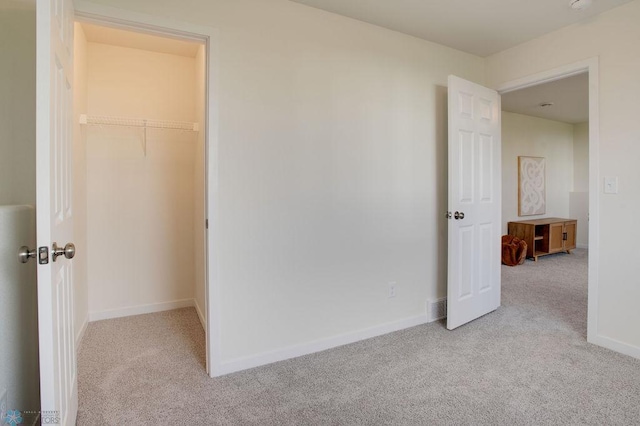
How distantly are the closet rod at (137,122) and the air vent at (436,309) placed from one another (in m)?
2.65

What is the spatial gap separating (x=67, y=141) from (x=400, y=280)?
2.39 meters

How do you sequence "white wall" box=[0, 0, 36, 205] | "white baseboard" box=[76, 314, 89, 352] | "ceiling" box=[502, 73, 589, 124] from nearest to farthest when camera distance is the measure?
"white wall" box=[0, 0, 36, 205] < "white baseboard" box=[76, 314, 89, 352] < "ceiling" box=[502, 73, 589, 124]

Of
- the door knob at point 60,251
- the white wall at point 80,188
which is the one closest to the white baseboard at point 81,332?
the white wall at point 80,188

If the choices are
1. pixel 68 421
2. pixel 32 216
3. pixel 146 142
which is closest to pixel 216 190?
pixel 32 216

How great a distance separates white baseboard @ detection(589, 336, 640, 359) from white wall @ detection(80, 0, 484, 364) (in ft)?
3.77

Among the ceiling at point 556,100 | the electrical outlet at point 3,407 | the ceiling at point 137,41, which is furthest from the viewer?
the ceiling at point 556,100

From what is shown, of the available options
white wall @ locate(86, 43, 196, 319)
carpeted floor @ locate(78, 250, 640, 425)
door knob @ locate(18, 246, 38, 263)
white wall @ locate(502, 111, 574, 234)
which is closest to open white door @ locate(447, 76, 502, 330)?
carpeted floor @ locate(78, 250, 640, 425)

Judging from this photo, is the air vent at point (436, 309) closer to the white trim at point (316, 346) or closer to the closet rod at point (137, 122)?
the white trim at point (316, 346)

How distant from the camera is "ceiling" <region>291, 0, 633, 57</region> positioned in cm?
233

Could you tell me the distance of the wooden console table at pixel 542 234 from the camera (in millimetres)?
5520

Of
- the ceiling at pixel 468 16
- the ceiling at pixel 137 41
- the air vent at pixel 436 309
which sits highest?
the ceiling at pixel 137 41

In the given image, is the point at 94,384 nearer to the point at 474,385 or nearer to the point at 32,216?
the point at 32,216

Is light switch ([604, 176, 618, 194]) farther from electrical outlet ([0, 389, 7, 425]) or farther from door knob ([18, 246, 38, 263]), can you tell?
electrical outlet ([0, 389, 7, 425])

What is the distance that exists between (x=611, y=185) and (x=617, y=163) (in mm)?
157
